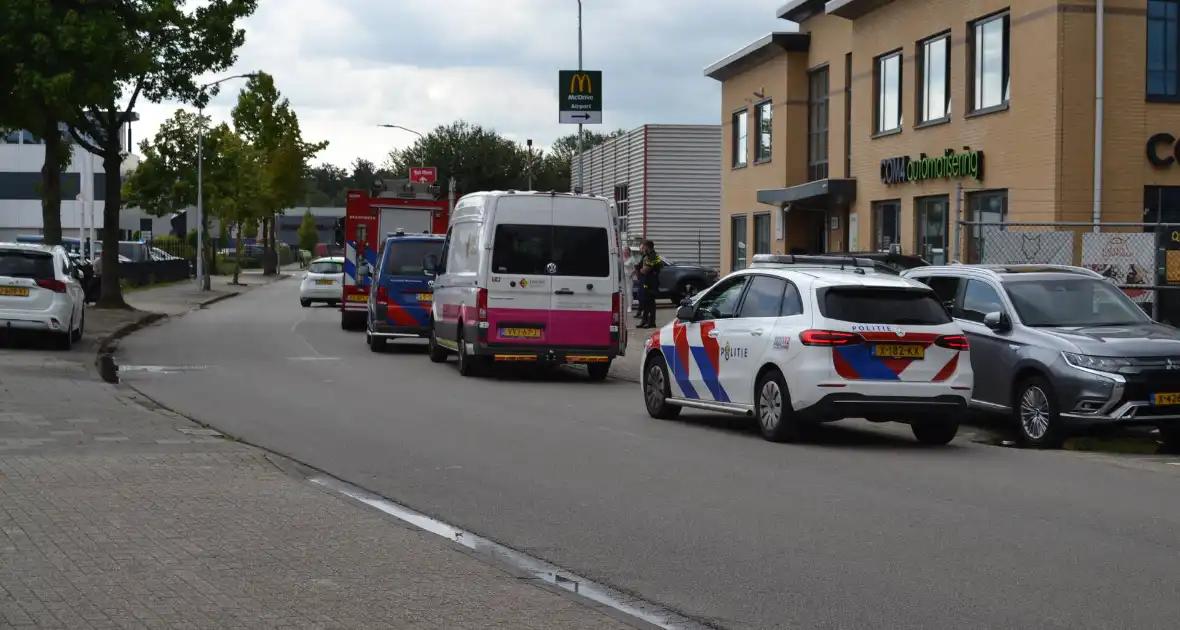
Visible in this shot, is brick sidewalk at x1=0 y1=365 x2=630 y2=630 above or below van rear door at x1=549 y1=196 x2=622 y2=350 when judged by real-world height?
below

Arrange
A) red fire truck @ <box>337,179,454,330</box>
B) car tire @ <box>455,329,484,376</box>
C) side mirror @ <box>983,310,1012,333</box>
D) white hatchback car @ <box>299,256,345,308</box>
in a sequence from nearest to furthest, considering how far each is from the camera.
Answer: side mirror @ <box>983,310,1012,333</box> < car tire @ <box>455,329,484,376</box> < red fire truck @ <box>337,179,454,330</box> < white hatchback car @ <box>299,256,345,308</box>

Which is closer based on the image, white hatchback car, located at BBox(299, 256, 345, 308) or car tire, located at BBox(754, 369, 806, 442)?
car tire, located at BBox(754, 369, 806, 442)

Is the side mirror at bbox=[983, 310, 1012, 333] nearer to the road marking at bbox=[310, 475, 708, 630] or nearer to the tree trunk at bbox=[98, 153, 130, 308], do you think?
the road marking at bbox=[310, 475, 708, 630]

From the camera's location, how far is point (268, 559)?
25.4 feet

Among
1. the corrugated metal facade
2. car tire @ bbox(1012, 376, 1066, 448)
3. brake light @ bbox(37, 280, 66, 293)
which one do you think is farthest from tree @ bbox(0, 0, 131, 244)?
the corrugated metal facade

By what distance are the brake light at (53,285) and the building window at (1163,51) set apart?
17.6 m

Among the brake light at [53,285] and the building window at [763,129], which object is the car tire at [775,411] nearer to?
the brake light at [53,285]

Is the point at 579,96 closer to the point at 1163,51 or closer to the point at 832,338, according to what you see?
the point at 1163,51

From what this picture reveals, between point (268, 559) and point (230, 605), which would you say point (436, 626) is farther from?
point (268, 559)

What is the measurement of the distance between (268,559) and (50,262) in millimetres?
17213

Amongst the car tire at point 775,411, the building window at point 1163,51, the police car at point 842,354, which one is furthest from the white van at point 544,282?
the building window at point 1163,51

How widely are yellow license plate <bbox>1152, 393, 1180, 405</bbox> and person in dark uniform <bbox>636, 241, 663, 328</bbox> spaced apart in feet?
61.8

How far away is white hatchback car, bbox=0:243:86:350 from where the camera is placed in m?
22.9

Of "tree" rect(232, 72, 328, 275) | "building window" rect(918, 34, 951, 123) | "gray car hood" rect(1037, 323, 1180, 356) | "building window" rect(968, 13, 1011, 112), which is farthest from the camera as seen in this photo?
"tree" rect(232, 72, 328, 275)
